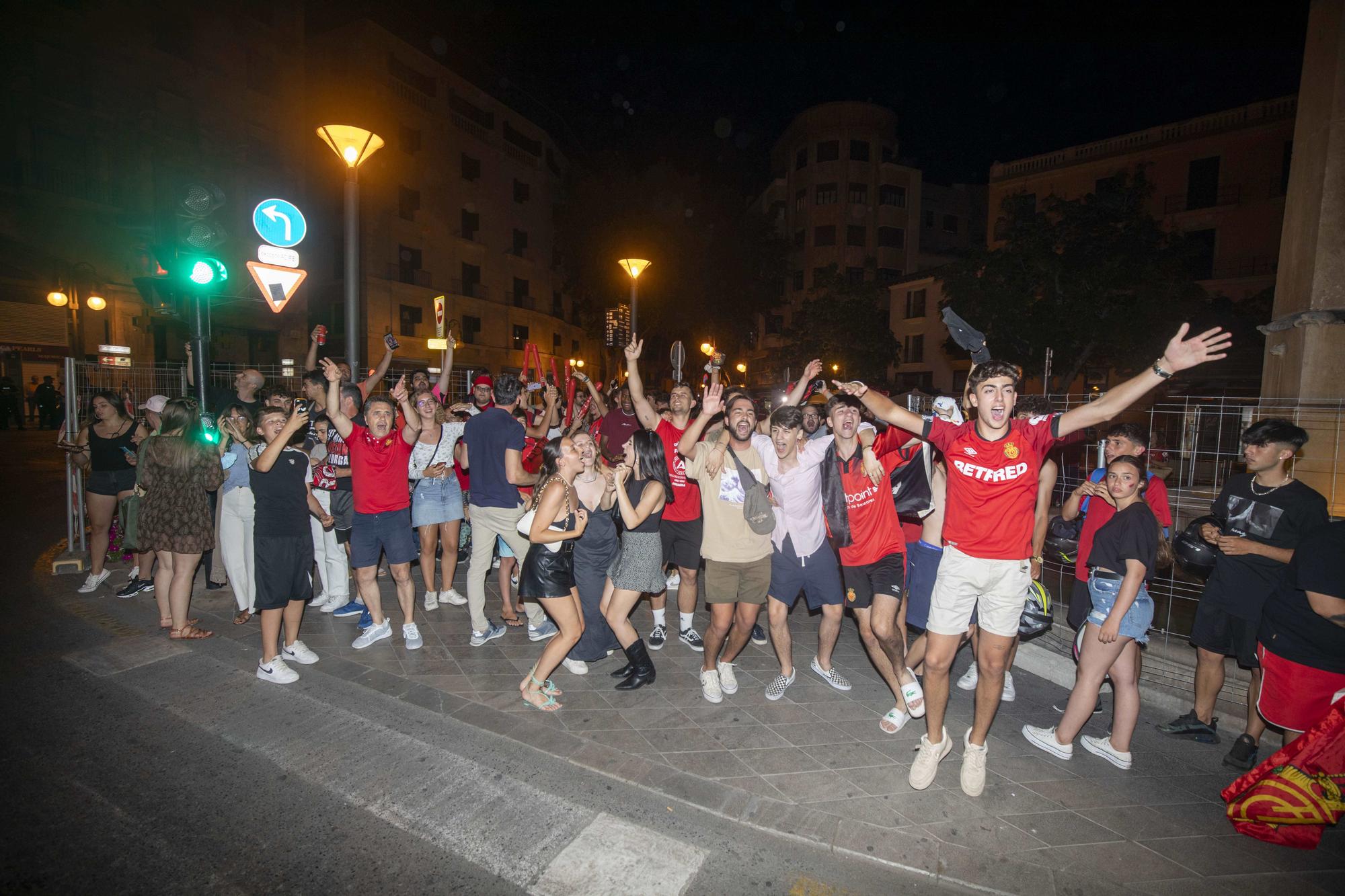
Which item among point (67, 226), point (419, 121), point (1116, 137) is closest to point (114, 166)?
point (67, 226)

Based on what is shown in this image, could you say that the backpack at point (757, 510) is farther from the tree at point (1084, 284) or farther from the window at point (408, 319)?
the window at point (408, 319)

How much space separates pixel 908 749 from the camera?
157 inches

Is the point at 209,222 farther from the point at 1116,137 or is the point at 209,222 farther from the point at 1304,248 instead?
the point at 1116,137

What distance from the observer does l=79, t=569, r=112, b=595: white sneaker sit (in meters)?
6.68

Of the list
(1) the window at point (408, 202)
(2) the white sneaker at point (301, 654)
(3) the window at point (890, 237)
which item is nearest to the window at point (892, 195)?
(3) the window at point (890, 237)

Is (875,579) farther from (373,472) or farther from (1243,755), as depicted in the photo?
(373,472)

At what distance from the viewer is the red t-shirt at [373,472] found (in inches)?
207

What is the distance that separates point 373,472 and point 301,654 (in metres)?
1.51

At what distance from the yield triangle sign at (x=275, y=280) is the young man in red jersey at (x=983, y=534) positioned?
21.8 feet

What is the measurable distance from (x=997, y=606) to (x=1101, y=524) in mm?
1216

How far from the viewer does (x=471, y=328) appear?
111 ft

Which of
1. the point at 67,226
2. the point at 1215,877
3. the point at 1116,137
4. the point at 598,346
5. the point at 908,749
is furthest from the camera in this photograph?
the point at 598,346

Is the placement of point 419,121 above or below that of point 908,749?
above

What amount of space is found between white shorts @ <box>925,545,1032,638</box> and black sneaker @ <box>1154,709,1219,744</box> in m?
1.75
